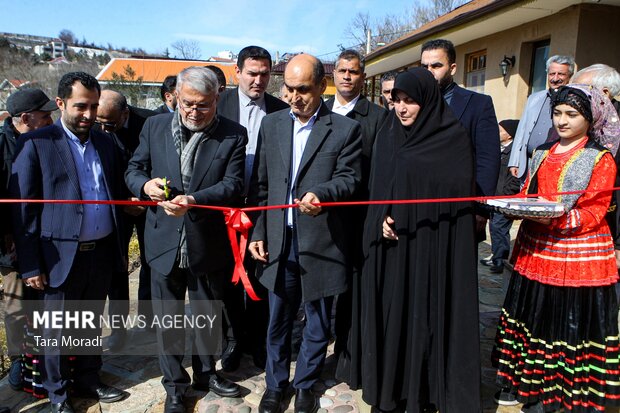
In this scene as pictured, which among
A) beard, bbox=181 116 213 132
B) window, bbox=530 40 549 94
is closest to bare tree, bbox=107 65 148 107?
window, bbox=530 40 549 94

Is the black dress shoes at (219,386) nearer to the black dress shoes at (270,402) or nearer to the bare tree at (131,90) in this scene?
the black dress shoes at (270,402)

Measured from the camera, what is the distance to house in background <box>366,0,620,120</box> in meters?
7.55

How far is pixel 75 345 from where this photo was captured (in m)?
3.07

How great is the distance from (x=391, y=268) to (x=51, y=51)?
8731cm

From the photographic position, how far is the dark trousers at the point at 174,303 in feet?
9.46

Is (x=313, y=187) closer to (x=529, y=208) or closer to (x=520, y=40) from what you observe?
(x=529, y=208)

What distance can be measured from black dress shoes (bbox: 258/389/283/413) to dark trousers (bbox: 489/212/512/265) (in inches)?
145

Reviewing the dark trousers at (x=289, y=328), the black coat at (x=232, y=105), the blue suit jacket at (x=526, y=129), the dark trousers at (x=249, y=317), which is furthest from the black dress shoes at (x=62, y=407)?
the blue suit jacket at (x=526, y=129)

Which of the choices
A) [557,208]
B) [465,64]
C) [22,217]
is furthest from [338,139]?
[465,64]

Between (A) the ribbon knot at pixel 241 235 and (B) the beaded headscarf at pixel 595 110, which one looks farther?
(A) the ribbon knot at pixel 241 235

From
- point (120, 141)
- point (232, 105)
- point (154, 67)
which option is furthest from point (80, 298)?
point (154, 67)

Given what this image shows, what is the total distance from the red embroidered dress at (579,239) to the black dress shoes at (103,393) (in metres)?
2.83

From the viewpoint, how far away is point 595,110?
259cm

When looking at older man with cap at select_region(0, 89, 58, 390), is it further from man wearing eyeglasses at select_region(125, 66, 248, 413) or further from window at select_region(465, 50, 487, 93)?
window at select_region(465, 50, 487, 93)
